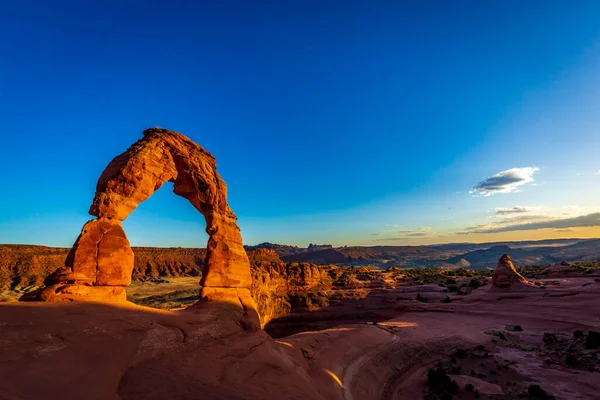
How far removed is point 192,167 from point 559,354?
25.7 m

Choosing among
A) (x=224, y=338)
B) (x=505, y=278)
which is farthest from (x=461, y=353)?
(x=505, y=278)

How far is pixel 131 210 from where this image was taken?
13539mm

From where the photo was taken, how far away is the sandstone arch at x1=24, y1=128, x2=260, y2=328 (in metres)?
11.4

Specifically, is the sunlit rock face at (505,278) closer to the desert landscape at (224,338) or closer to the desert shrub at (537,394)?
the desert landscape at (224,338)

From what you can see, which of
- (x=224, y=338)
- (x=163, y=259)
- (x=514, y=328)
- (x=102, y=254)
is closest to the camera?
(x=102, y=254)

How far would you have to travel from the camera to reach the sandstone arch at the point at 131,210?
1137 cm

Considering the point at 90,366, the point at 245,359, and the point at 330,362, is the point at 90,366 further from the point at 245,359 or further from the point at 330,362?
the point at 330,362

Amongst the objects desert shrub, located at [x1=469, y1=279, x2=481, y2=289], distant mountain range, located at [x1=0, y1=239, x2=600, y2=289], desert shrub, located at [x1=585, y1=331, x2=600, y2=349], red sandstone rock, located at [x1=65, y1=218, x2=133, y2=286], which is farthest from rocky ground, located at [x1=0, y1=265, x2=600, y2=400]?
distant mountain range, located at [x1=0, y1=239, x2=600, y2=289]

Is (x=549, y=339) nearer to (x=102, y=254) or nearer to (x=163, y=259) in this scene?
(x=102, y=254)

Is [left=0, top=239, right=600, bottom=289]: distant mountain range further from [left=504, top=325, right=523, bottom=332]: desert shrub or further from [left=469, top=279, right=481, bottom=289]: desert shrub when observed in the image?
[left=504, top=325, right=523, bottom=332]: desert shrub

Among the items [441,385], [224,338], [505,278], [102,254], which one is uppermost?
[102,254]

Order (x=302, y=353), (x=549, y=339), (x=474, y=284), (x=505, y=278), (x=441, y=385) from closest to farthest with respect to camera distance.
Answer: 1. (x=441, y=385)
2. (x=302, y=353)
3. (x=549, y=339)
4. (x=505, y=278)
5. (x=474, y=284)

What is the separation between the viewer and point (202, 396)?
24.6 feet

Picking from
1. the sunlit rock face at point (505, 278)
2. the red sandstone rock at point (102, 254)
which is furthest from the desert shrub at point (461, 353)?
the sunlit rock face at point (505, 278)
